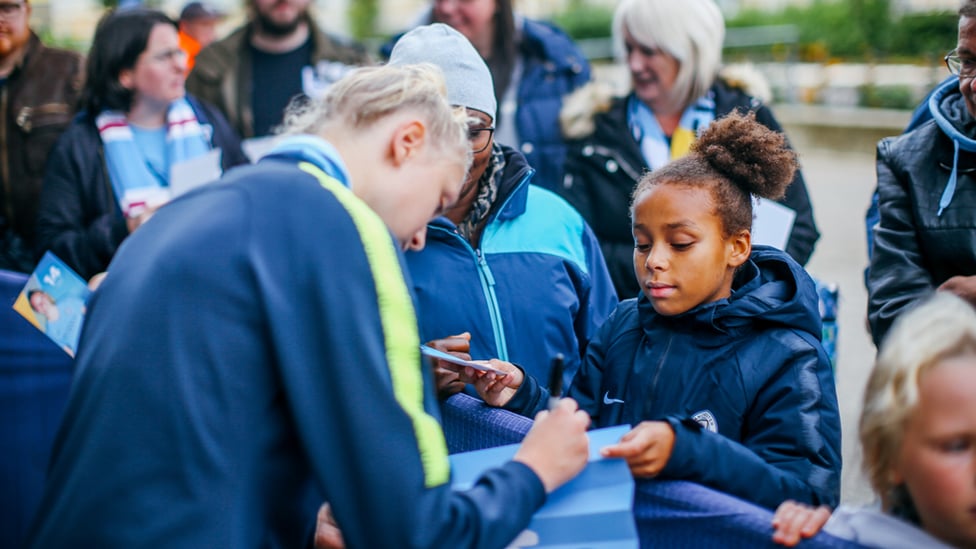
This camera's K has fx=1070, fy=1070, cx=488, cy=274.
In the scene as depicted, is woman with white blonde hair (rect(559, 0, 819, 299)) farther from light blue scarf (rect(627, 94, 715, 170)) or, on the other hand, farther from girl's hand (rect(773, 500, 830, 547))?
girl's hand (rect(773, 500, 830, 547))

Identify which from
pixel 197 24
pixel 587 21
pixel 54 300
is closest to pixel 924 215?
pixel 54 300

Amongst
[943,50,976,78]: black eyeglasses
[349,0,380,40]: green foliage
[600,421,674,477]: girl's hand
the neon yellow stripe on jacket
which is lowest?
[349,0,380,40]: green foliage

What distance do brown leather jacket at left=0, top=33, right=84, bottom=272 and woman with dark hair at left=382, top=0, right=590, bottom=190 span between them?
1528 millimetres

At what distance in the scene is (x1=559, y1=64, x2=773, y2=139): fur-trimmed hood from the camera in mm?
4223

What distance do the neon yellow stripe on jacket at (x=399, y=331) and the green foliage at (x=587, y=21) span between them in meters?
24.5

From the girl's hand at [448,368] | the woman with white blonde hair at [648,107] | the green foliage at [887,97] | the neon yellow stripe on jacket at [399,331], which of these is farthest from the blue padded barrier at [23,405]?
the green foliage at [887,97]

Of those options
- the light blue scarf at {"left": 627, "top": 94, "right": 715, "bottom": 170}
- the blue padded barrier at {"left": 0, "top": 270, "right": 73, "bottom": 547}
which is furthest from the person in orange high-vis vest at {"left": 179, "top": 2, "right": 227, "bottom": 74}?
the blue padded barrier at {"left": 0, "top": 270, "right": 73, "bottom": 547}

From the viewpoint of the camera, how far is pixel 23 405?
11.5 feet

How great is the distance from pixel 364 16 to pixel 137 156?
2899cm

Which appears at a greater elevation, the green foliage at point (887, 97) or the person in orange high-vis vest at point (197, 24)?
the person in orange high-vis vest at point (197, 24)

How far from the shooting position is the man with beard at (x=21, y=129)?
14.9 ft

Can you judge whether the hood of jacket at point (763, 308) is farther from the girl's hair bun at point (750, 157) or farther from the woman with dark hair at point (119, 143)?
the woman with dark hair at point (119, 143)

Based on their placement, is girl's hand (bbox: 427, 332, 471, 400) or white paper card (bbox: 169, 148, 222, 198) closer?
girl's hand (bbox: 427, 332, 471, 400)

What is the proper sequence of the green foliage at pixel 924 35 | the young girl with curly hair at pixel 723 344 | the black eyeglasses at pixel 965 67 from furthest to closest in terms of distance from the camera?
the green foliage at pixel 924 35, the black eyeglasses at pixel 965 67, the young girl with curly hair at pixel 723 344
